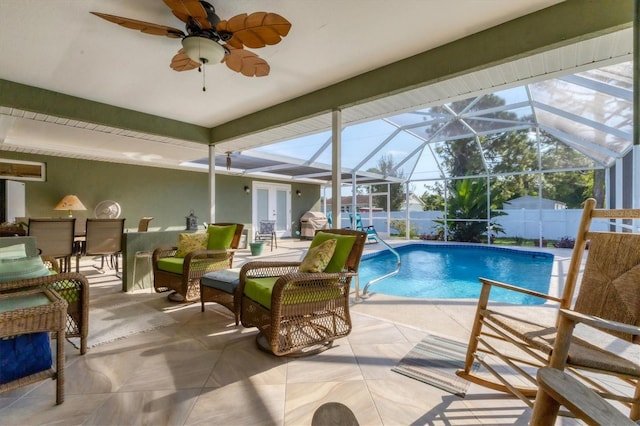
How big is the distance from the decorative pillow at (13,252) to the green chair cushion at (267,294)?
2.16 m

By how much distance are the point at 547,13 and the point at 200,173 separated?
370 inches

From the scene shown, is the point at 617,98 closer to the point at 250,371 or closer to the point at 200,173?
the point at 250,371

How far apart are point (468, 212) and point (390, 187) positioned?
3.03 m

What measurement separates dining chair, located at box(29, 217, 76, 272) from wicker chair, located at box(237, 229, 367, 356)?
3.36 metres

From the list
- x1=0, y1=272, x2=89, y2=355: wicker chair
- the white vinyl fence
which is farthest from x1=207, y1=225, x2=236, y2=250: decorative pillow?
the white vinyl fence

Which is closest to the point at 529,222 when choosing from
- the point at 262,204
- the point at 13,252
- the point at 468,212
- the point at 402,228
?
the point at 468,212

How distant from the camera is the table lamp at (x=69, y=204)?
21.8ft

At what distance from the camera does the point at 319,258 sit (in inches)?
97.5

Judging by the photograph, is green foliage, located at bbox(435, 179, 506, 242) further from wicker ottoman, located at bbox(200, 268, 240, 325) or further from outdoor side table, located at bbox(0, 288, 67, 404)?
outdoor side table, located at bbox(0, 288, 67, 404)

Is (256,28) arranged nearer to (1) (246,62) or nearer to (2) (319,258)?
(1) (246,62)

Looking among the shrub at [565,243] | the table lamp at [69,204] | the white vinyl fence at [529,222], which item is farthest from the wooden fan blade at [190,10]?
the shrub at [565,243]

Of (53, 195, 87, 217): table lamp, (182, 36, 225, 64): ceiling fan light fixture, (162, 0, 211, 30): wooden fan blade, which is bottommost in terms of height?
(53, 195, 87, 217): table lamp

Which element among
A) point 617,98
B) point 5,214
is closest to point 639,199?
point 617,98

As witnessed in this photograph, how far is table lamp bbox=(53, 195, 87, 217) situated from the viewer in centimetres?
664
